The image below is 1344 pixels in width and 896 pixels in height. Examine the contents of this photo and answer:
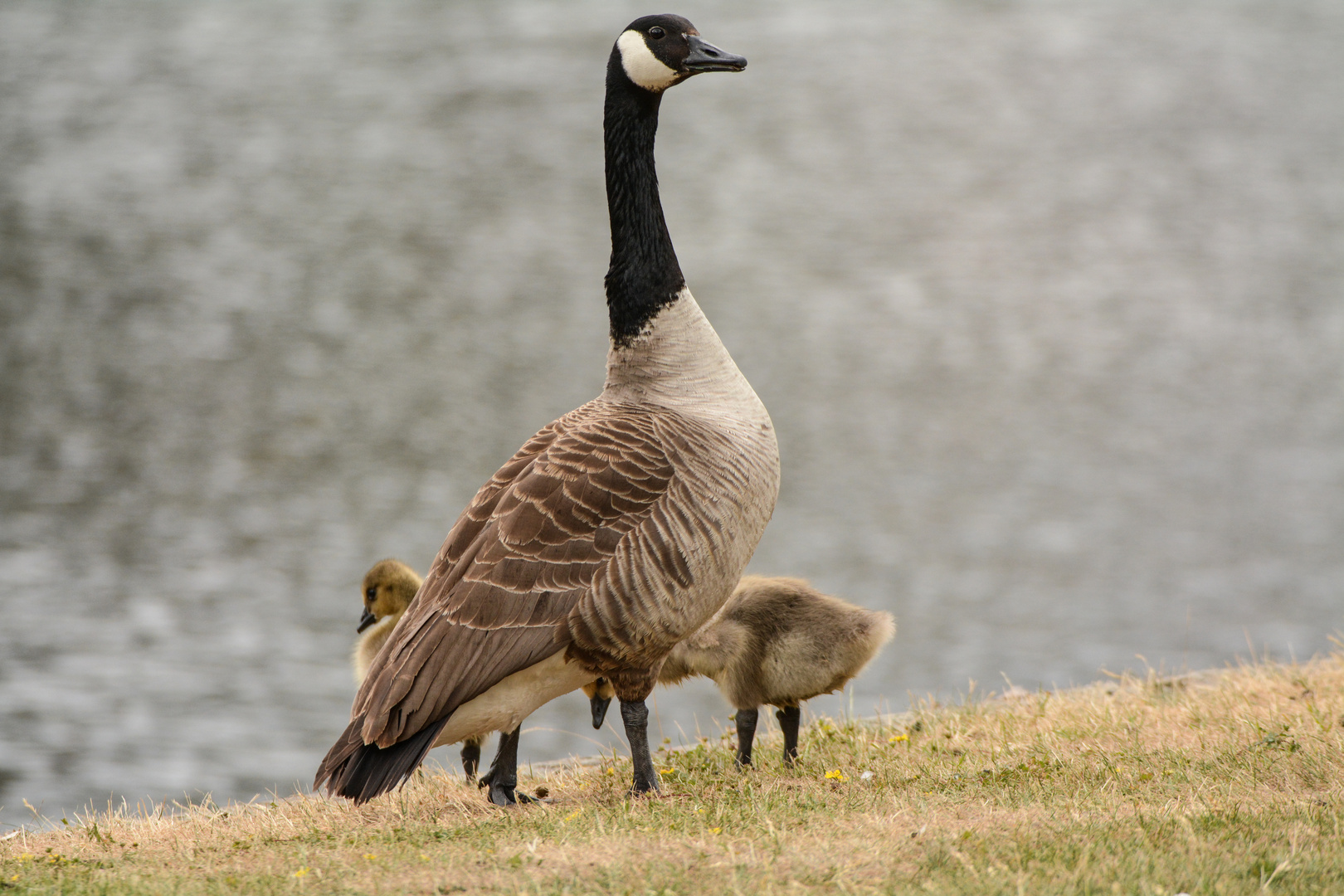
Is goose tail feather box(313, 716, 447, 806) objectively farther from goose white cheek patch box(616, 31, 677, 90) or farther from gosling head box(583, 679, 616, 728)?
goose white cheek patch box(616, 31, 677, 90)

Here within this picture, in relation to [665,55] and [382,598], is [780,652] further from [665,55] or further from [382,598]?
[665,55]

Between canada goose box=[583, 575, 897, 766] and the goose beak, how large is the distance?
9.32 ft

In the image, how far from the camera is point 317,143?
48.8 meters

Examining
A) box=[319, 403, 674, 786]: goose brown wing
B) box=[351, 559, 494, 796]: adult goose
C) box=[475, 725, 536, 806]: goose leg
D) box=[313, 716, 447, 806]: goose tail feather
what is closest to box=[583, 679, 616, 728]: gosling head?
box=[475, 725, 536, 806]: goose leg

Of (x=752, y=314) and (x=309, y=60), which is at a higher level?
(x=309, y=60)

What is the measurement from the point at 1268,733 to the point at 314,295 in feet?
107

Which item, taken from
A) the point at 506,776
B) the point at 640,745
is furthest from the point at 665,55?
the point at 506,776

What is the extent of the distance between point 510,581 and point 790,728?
2.07 m

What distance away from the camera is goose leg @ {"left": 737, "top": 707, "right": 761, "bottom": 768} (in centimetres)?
643

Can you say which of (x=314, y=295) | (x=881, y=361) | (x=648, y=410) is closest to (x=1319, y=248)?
(x=881, y=361)

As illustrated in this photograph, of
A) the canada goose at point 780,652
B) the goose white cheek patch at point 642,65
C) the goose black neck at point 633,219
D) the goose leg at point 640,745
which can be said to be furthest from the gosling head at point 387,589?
the goose white cheek patch at point 642,65

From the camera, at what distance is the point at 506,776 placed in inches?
227

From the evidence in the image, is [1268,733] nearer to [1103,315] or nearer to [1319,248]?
[1103,315]

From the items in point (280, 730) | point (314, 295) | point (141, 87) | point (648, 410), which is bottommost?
point (280, 730)
